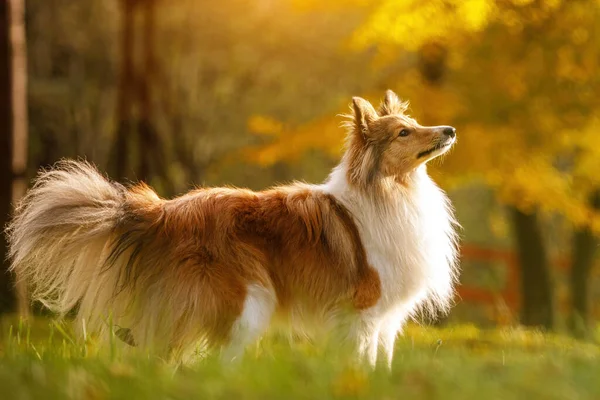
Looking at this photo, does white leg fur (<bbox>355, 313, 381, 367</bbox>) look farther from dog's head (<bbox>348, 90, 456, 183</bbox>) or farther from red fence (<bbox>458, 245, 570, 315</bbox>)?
red fence (<bbox>458, 245, 570, 315</bbox>)

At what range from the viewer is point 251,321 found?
17.1 feet

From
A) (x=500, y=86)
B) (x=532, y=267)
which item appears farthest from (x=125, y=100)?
(x=532, y=267)

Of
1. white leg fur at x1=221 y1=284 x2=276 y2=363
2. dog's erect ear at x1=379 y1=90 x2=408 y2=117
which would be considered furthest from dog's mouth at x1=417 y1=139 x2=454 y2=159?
white leg fur at x1=221 y1=284 x2=276 y2=363

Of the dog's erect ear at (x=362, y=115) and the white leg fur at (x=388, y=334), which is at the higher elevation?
the dog's erect ear at (x=362, y=115)

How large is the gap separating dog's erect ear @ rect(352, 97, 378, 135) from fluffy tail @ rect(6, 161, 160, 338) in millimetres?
1769

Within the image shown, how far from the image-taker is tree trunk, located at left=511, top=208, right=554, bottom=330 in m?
A: 15.2

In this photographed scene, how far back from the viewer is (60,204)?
215 inches

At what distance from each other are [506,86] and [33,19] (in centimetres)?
1181

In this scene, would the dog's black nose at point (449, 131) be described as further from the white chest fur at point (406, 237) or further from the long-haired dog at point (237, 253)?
the white chest fur at point (406, 237)

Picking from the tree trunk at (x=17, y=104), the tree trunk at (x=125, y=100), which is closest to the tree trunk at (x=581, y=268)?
the tree trunk at (x=125, y=100)

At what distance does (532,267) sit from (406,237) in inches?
393

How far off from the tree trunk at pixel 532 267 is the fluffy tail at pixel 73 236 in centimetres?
1102

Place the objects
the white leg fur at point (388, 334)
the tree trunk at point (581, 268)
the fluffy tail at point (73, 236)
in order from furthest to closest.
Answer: the tree trunk at point (581, 268), the white leg fur at point (388, 334), the fluffy tail at point (73, 236)

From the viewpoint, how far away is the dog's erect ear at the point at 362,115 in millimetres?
6094
